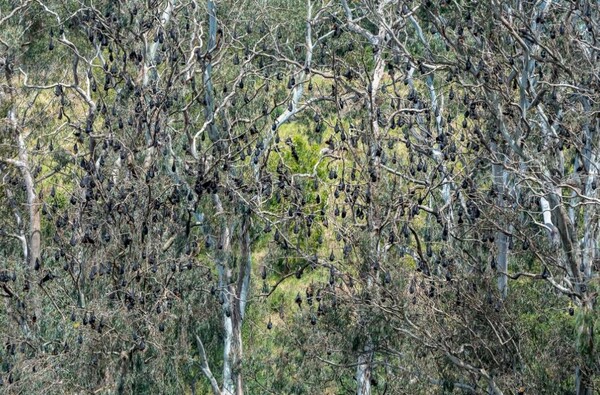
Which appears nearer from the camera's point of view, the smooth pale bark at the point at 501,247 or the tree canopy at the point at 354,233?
the tree canopy at the point at 354,233

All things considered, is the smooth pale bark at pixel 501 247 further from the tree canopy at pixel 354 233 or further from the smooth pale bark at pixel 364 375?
the smooth pale bark at pixel 364 375

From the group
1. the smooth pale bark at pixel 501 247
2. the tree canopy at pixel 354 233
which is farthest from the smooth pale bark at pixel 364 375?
the smooth pale bark at pixel 501 247

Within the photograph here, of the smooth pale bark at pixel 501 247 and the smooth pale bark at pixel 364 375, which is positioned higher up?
the smooth pale bark at pixel 501 247

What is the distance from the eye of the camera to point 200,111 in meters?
19.1

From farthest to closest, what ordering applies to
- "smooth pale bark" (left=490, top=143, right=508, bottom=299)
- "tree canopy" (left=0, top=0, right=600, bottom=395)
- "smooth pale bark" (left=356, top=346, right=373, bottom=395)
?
"smooth pale bark" (left=356, top=346, right=373, bottom=395) < "smooth pale bark" (left=490, top=143, right=508, bottom=299) < "tree canopy" (left=0, top=0, right=600, bottom=395)

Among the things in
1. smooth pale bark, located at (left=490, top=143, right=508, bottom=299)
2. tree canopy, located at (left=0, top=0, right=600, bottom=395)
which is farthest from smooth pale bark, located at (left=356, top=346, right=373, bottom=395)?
smooth pale bark, located at (left=490, top=143, right=508, bottom=299)

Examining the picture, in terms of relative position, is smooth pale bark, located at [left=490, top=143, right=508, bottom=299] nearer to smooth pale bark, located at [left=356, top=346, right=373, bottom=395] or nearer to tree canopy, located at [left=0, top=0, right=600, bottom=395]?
tree canopy, located at [left=0, top=0, right=600, bottom=395]

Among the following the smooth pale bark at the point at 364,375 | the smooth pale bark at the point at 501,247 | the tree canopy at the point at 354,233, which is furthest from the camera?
the smooth pale bark at the point at 364,375

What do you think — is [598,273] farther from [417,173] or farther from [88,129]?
[88,129]

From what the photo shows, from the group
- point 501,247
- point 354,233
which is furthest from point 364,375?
point 354,233

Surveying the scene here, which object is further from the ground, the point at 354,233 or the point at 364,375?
the point at 354,233

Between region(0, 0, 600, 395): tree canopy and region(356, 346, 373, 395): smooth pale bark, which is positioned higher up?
region(0, 0, 600, 395): tree canopy

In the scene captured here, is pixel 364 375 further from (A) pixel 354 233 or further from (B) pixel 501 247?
(A) pixel 354 233

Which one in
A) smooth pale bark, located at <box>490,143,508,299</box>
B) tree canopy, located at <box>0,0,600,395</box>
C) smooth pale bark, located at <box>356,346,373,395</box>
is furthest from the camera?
smooth pale bark, located at <box>356,346,373,395</box>
